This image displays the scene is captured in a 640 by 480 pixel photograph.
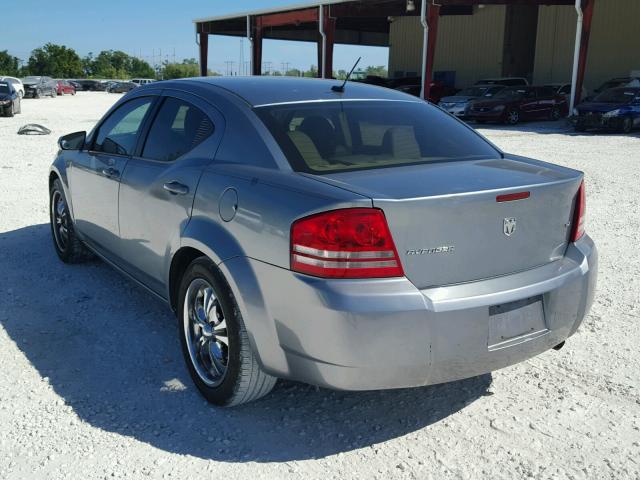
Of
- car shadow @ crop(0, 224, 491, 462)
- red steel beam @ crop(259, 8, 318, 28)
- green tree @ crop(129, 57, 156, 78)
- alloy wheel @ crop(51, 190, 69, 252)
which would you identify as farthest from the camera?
green tree @ crop(129, 57, 156, 78)

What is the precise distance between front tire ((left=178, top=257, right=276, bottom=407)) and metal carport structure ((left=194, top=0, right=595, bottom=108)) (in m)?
22.9

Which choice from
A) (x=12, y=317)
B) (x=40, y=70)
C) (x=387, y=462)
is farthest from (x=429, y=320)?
(x=40, y=70)

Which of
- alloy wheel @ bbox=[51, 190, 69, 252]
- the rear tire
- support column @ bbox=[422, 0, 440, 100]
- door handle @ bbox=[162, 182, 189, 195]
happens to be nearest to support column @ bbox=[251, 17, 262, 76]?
support column @ bbox=[422, 0, 440, 100]

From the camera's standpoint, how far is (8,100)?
2502 cm

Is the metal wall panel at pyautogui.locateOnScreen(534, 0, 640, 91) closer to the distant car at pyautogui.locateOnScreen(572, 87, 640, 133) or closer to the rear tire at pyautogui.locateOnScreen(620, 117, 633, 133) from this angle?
the distant car at pyautogui.locateOnScreen(572, 87, 640, 133)

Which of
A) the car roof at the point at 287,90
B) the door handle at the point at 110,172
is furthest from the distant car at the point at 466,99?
the door handle at the point at 110,172

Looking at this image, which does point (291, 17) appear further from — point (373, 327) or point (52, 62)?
point (52, 62)

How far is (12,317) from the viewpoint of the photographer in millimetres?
4531

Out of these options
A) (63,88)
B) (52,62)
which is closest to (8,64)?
(52,62)

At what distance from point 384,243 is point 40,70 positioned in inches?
3704

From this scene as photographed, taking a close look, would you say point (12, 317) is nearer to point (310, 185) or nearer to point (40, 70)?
point (310, 185)

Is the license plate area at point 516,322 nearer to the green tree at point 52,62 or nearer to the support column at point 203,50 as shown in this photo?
the support column at point 203,50

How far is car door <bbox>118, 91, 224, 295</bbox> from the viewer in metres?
3.56

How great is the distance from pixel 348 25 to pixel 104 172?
41746mm
